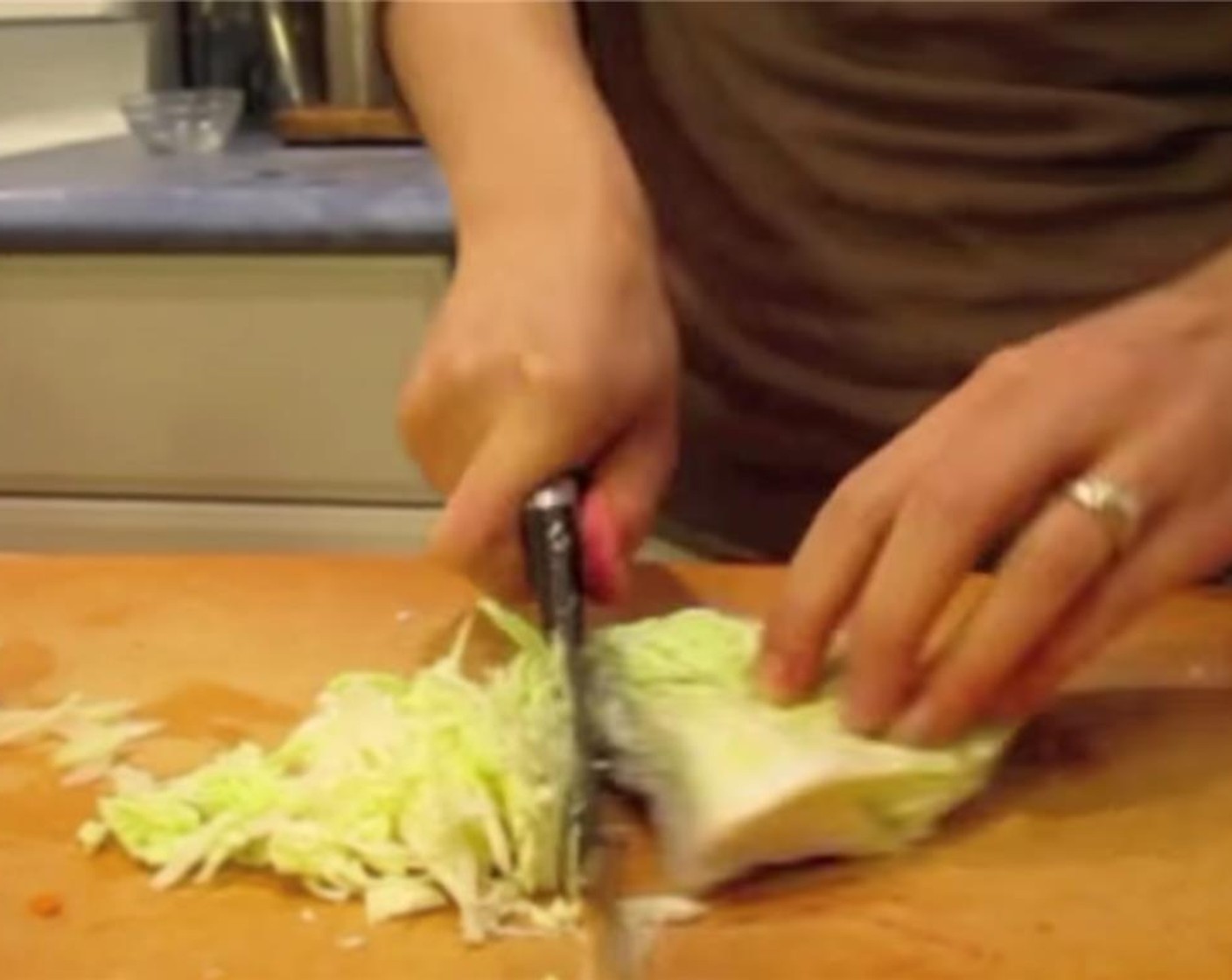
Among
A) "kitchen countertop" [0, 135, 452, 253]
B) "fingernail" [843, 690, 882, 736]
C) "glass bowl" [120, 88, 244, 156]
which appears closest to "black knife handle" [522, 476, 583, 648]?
"fingernail" [843, 690, 882, 736]

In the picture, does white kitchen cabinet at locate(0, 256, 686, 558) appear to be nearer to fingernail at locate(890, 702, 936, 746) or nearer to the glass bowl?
the glass bowl

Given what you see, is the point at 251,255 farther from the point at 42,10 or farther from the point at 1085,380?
the point at 1085,380

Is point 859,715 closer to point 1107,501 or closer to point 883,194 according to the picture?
point 1107,501

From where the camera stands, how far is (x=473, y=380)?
3.00ft

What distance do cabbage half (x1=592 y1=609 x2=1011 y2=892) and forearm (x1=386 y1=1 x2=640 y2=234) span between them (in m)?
0.21

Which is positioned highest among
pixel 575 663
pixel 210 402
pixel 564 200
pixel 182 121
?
pixel 564 200

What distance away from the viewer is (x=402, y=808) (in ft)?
2.60

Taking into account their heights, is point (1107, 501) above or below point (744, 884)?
above

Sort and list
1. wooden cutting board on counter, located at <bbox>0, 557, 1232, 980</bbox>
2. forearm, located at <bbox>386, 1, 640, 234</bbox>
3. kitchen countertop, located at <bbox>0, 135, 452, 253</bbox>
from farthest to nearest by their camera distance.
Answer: kitchen countertop, located at <bbox>0, 135, 452, 253</bbox> → forearm, located at <bbox>386, 1, 640, 234</bbox> → wooden cutting board on counter, located at <bbox>0, 557, 1232, 980</bbox>

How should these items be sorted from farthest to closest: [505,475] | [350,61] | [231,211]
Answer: [350,61], [231,211], [505,475]

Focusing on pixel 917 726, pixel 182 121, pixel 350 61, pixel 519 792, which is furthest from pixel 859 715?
pixel 350 61

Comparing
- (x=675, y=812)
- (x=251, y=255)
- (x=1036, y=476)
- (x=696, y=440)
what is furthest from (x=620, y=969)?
(x=251, y=255)

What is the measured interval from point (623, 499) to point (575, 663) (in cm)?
12

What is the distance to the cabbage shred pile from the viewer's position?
761 millimetres
